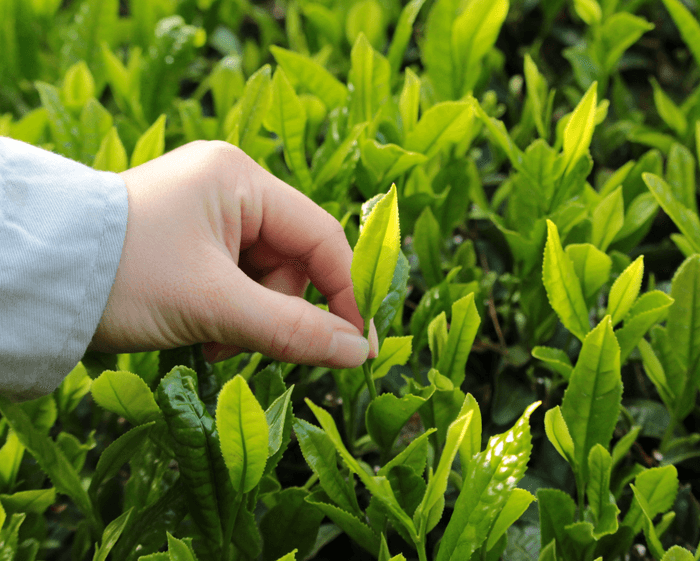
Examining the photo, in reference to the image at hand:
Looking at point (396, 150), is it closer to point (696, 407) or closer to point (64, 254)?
point (64, 254)

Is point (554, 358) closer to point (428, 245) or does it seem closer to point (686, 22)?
point (428, 245)

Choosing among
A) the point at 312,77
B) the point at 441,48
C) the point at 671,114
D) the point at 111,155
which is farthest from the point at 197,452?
the point at 671,114

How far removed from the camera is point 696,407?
3.18 ft

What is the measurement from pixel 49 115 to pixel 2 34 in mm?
523

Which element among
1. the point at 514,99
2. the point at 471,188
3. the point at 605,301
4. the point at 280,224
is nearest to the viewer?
the point at 280,224

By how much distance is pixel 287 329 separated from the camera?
76 cm

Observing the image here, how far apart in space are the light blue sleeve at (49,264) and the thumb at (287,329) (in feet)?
0.54

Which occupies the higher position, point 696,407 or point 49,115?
point 49,115

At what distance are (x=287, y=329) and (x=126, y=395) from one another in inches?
8.0

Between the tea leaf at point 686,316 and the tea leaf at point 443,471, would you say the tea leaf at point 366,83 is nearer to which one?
the tea leaf at point 686,316

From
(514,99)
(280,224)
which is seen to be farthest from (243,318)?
(514,99)

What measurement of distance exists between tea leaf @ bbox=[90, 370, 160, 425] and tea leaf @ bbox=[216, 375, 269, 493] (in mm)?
144

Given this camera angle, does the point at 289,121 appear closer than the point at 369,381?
No

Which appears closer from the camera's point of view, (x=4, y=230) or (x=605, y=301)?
(x=4, y=230)
